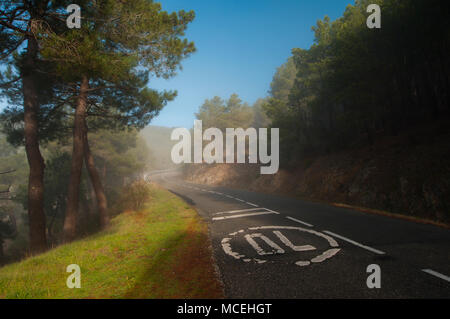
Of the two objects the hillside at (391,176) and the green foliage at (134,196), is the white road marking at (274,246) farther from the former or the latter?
the green foliage at (134,196)

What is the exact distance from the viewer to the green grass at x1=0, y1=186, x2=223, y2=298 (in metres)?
3.75

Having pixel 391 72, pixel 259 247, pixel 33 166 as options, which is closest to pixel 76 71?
pixel 33 166

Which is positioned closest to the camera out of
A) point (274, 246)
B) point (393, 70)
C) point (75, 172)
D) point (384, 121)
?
point (274, 246)

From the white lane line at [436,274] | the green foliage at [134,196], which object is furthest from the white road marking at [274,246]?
the green foliage at [134,196]

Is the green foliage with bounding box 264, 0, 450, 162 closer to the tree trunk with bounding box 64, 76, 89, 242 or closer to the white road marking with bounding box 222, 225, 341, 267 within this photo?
the white road marking with bounding box 222, 225, 341, 267

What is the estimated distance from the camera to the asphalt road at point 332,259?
3.33 m

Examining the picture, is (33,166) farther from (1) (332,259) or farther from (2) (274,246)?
(1) (332,259)

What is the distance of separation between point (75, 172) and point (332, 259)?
441 inches

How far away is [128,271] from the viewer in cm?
460

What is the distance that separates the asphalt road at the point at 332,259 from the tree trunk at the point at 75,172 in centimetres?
734

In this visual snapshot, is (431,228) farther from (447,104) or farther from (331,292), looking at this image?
(447,104)

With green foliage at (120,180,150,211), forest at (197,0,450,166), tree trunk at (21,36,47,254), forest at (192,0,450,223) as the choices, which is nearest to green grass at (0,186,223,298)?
tree trunk at (21,36,47,254)

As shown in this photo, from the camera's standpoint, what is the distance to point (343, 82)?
46.6ft

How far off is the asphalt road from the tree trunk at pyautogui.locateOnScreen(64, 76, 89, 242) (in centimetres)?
734
